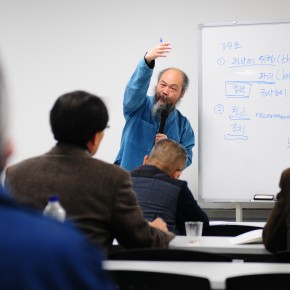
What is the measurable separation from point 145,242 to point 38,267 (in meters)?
1.77

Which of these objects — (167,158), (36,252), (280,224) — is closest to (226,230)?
(167,158)

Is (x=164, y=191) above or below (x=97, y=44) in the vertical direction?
below

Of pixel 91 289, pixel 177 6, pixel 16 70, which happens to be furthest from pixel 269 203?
pixel 91 289

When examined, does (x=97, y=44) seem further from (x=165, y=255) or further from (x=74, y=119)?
(x=165, y=255)

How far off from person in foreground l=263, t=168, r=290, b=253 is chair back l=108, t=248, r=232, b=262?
464 mm

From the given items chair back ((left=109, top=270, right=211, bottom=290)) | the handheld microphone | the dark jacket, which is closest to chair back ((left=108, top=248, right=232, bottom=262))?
chair back ((left=109, top=270, right=211, bottom=290))

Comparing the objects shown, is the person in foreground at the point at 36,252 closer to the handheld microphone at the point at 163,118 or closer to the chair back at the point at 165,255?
the chair back at the point at 165,255

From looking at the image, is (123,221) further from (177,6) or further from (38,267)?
(177,6)

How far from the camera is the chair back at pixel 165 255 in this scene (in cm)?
207

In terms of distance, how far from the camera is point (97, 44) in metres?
5.23

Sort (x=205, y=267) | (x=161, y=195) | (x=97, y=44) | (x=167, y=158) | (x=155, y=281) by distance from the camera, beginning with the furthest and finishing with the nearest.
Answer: (x=97, y=44) < (x=167, y=158) < (x=161, y=195) < (x=205, y=267) < (x=155, y=281)

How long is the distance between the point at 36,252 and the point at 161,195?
236 cm

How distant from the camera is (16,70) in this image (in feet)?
17.6

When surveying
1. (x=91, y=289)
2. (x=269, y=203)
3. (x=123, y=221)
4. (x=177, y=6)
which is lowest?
(x=269, y=203)
